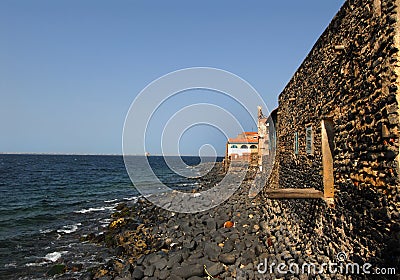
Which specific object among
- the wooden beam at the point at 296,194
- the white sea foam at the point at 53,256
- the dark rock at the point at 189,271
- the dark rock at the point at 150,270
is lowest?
the white sea foam at the point at 53,256

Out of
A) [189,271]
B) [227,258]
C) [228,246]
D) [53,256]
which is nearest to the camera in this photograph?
[189,271]

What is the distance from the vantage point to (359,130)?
4.71m

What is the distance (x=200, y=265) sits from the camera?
27.2ft

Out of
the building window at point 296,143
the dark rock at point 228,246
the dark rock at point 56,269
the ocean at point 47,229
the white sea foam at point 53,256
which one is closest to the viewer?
the building window at point 296,143

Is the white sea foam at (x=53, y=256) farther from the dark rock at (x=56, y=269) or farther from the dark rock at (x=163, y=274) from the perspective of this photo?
the dark rock at (x=163, y=274)

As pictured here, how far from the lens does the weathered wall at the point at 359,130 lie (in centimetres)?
378

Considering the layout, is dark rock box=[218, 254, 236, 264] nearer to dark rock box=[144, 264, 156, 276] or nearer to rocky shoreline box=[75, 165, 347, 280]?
rocky shoreline box=[75, 165, 347, 280]

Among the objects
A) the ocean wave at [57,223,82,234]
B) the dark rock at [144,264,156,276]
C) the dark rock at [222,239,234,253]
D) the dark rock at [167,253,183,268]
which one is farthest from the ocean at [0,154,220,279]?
the dark rock at [222,239,234,253]

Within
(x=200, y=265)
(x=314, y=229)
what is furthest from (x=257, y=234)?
(x=314, y=229)

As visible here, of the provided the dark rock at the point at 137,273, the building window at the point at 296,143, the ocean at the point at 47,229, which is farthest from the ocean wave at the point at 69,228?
the building window at the point at 296,143

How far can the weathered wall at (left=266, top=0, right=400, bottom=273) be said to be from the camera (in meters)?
3.78

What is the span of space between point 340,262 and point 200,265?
4.17 metres

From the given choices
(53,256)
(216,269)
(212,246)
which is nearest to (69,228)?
(53,256)

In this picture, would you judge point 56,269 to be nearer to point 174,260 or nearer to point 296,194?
point 174,260
